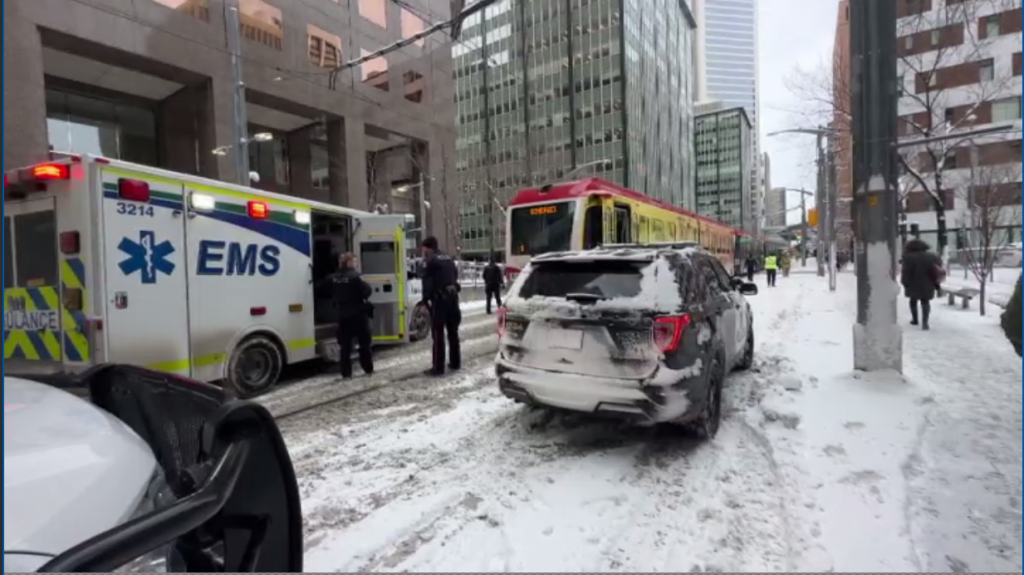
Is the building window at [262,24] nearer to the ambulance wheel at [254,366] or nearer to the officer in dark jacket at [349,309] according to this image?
the officer in dark jacket at [349,309]

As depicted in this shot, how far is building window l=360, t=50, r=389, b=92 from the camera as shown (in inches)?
1043

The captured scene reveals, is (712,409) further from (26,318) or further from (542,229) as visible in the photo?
(542,229)

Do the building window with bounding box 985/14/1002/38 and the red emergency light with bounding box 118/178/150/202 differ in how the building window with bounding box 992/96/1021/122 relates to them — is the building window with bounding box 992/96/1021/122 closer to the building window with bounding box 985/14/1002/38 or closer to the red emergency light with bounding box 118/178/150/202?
the building window with bounding box 985/14/1002/38

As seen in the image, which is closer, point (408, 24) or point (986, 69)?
point (986, 69)

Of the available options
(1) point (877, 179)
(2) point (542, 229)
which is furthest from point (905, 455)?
(2) point (542, 229)

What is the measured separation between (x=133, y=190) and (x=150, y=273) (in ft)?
2.77

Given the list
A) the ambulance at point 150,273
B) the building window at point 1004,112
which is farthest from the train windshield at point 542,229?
the building window at point 1004,112

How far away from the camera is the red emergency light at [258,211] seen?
6.47m

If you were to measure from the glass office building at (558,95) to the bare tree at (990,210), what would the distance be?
118 feet

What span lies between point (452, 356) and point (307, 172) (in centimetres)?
2249

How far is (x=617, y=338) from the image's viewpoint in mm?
4105

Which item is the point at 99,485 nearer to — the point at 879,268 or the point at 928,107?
the point at 879,268

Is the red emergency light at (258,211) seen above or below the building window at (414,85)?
below

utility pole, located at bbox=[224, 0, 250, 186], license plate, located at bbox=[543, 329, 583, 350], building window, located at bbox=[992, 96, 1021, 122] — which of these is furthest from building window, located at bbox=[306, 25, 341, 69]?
building window, located at bbox=[992, 96, 1021, 122]
